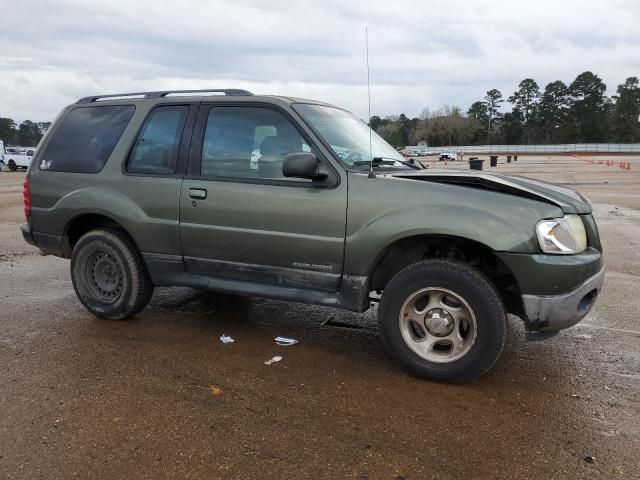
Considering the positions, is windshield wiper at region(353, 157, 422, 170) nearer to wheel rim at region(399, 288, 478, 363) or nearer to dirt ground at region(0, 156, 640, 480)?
wheel rim at region(399, 288, 478, 363)

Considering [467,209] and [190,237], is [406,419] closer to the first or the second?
[467,209]

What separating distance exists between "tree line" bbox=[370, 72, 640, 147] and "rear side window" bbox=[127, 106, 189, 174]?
10373cm

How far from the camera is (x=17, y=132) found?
329 feet

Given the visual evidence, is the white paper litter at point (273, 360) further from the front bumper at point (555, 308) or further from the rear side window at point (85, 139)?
the rear side window at point (85, 139)

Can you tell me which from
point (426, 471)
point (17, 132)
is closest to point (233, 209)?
point (426, 471)

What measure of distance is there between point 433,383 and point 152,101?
10.8ft

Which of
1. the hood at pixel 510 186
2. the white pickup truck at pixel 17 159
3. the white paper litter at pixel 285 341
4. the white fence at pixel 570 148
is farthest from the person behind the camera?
the white fence at pixel 570 148

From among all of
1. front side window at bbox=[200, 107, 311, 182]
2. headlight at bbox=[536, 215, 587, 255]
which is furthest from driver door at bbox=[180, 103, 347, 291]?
headlight at bbox=[536, 215, 587, 255]

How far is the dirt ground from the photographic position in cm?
272

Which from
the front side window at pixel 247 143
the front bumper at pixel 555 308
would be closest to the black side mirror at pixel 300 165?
the front side window at pixel 247 143

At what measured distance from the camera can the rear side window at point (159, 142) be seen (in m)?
4.49

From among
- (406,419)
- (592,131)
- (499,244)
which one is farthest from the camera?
(592,131)

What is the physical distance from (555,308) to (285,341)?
2088 mm

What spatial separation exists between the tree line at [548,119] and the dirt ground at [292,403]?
104m
